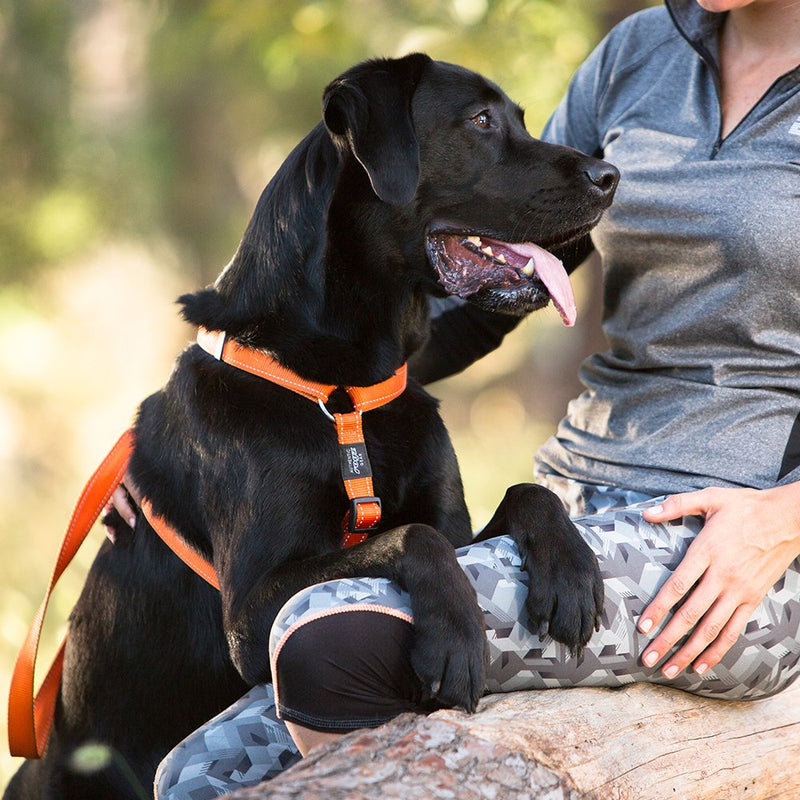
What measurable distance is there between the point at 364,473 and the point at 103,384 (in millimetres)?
5734

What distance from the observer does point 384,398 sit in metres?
2.07

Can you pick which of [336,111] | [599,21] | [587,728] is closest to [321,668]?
[587,728]

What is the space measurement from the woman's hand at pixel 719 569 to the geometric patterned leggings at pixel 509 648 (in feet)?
0.10

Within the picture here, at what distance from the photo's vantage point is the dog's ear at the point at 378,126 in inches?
78.3

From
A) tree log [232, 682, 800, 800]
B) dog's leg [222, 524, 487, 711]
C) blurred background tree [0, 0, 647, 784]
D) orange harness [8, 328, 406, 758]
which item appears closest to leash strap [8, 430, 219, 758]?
orange harness [8, 328, 406, 758]

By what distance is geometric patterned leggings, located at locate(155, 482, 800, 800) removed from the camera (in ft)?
5.26

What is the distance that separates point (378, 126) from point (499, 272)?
1.26ft

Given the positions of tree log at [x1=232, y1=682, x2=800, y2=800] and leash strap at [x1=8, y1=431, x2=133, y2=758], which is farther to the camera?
leash strap at [x1=8, y1=431, x2=133, y2=758]

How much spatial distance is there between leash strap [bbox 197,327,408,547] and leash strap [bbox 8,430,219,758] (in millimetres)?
299

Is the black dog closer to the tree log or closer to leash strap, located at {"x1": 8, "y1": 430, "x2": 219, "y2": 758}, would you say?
leash strap, located at {"x1": 8, "y1": 430, "x2": 219, "y2": 758}

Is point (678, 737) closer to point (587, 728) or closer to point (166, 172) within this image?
point (587, 728)

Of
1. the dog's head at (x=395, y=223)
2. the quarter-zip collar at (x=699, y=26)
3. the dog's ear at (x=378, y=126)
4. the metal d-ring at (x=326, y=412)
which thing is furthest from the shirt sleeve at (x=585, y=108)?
the metal d-ring at (x=326, y=412)

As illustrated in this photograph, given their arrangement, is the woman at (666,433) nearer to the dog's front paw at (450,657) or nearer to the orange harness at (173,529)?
the dog's front paw at (450,657)

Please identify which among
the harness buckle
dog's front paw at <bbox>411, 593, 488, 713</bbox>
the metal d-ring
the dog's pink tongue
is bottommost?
dog's front paw at <bbox>411, 593, 488, 713</bbox>
